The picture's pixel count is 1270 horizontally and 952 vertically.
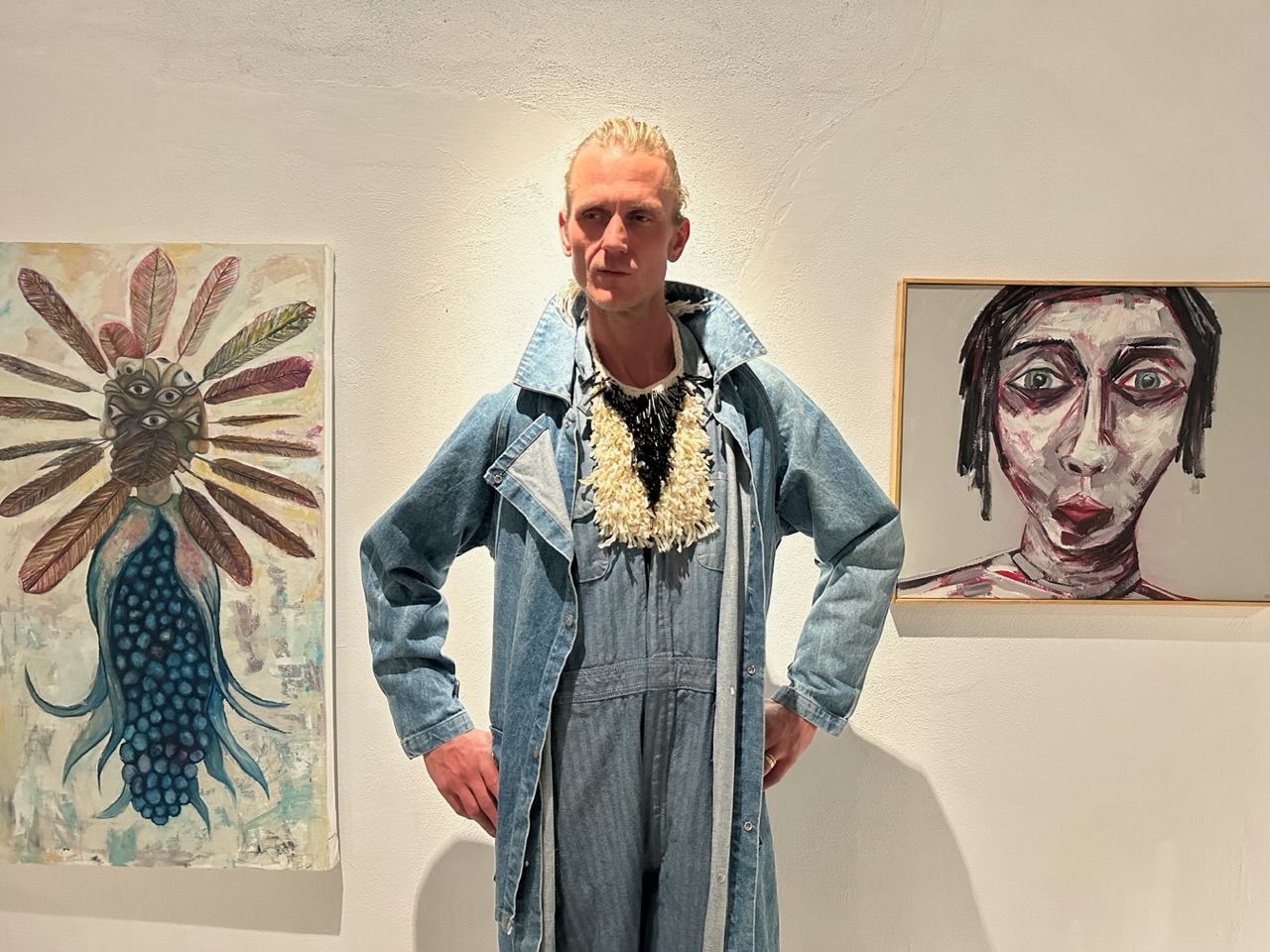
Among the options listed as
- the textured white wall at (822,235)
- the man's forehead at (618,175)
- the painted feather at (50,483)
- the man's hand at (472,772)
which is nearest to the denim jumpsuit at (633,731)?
the man's hand at (472,772)

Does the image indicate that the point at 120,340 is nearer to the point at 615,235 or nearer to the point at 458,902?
the point at 615,235

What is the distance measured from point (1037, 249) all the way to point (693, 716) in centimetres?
100

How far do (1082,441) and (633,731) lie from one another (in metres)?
0.96

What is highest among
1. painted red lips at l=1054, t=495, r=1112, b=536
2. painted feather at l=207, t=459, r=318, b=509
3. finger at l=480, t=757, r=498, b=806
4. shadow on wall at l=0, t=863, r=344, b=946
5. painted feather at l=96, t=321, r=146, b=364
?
painted feather at l=96, t=321, r=146, b=364

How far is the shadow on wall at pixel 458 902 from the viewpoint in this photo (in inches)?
68.3

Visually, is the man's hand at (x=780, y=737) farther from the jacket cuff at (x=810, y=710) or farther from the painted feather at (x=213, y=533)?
the painted feather at (x=213, y=533)

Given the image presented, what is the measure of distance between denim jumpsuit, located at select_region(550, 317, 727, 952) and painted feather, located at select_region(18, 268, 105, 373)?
40.0 inches

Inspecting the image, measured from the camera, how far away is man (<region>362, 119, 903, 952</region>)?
1.20 m

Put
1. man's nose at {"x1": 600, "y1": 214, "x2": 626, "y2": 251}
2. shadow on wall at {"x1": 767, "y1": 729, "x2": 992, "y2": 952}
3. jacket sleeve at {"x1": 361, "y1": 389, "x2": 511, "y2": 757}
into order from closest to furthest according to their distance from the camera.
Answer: man's nose at {"x1": 600, "y1": 214, "x2": 626, "y2": 251} < jacket sleeve at {"x1": 361, "y1": 389, "x2": 511, "y2": 757} < shadow on wall at {"x1": 767, "y1": 729, "x2": 992, "y2": 952}

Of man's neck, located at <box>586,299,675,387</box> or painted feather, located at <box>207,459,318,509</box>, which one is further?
painted feather, located at <box>207,459,318,509</box>

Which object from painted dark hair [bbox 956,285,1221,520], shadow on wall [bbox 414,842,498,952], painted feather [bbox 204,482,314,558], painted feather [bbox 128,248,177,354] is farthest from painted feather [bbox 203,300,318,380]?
painted dark hair [bbox 956,285,1221,520]

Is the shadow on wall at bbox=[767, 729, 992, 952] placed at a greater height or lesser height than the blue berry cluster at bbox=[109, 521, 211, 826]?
lesser

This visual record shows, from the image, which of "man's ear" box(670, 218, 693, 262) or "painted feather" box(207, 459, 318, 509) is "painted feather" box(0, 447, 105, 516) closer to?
"painted feather" box(207, 459, 318, 509)

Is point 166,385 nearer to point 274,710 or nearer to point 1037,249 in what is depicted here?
point 274,710
